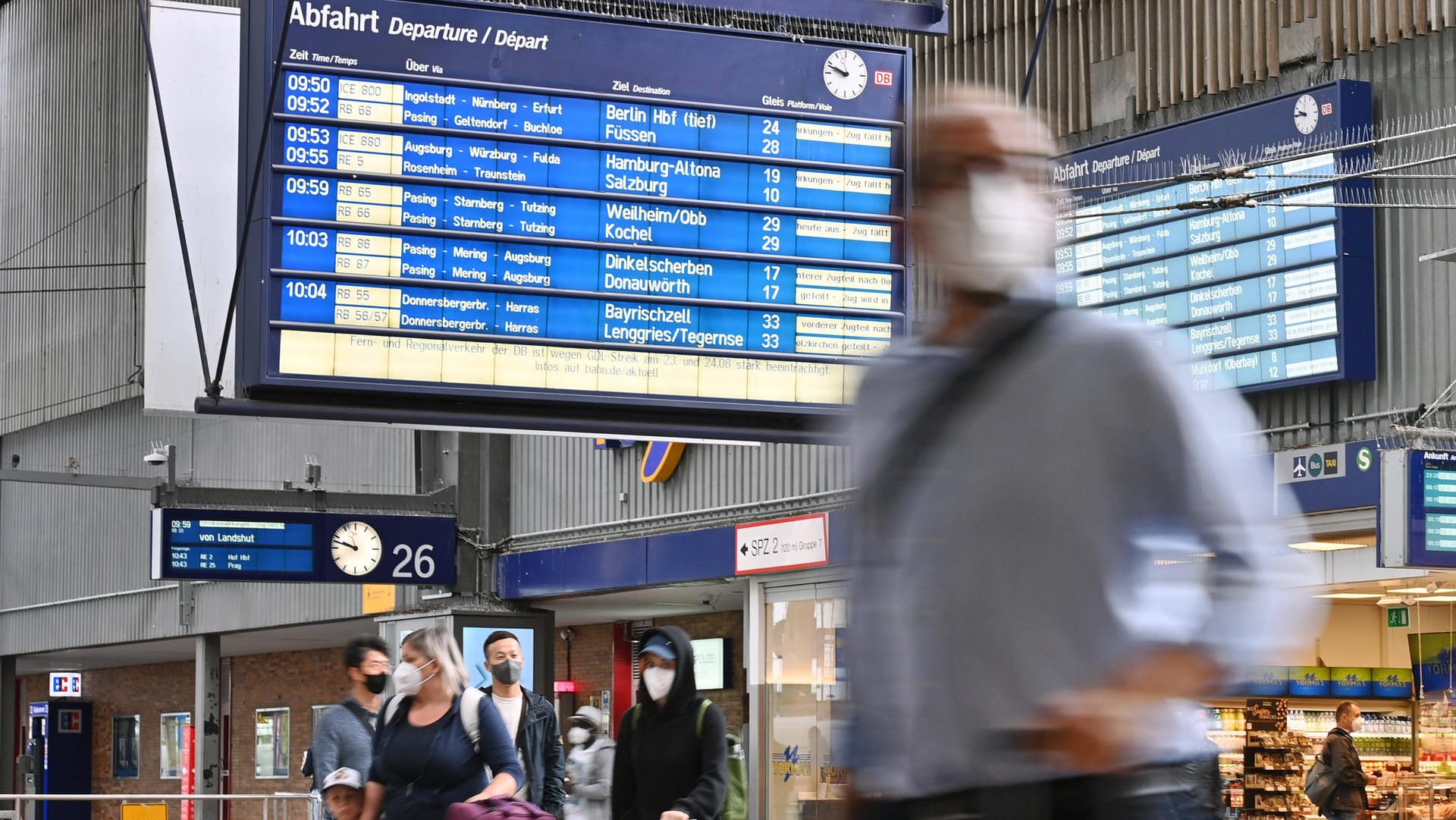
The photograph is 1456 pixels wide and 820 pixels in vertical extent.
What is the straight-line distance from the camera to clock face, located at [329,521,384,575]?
755 inches

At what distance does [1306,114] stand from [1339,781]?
6933 mm

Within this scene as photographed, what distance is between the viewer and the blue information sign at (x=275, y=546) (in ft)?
60.5

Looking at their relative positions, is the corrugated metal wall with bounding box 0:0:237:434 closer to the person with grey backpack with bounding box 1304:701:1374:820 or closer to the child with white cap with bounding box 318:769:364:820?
the person with grey backpack with bounding box 1304:701:1374:820

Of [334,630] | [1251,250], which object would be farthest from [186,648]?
[1251,250]

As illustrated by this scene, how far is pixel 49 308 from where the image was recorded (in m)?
35.0

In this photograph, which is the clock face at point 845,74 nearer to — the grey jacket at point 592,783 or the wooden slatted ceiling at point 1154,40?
the grey jacket at point 592,783

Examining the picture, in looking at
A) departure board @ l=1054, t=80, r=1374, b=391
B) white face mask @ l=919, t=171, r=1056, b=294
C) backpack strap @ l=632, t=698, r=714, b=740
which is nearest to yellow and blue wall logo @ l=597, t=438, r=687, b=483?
departure board @ l=1054, t=80, r=1374, b=391

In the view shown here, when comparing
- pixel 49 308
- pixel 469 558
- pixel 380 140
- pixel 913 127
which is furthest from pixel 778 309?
pixel 49 308

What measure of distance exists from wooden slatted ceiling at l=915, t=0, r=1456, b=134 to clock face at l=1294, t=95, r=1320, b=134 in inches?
18.9

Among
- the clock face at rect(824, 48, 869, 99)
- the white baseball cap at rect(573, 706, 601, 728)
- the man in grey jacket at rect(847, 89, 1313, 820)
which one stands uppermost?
the clock face at rect(824, 48, 869, 99)

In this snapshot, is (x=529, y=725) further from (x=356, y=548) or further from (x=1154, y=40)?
(x=356, y=548)

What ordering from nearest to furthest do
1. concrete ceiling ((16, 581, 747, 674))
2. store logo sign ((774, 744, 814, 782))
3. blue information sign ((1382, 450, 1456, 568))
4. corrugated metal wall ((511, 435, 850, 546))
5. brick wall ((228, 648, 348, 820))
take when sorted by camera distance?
blue information sign ((1382, 450, 1456, 568))
corrugated metal wall ((511, 435, 850, 546))
store logo sign ((774, 744, 814, 782))
concrete ceiling ((16, 581, 747, 674))
brick wall ((228, 648, 348, 820))

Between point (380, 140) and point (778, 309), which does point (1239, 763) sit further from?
point (380, 140)

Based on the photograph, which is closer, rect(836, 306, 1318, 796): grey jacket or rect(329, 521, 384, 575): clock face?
rect(836, 306, 1318, 796): grey jacket
